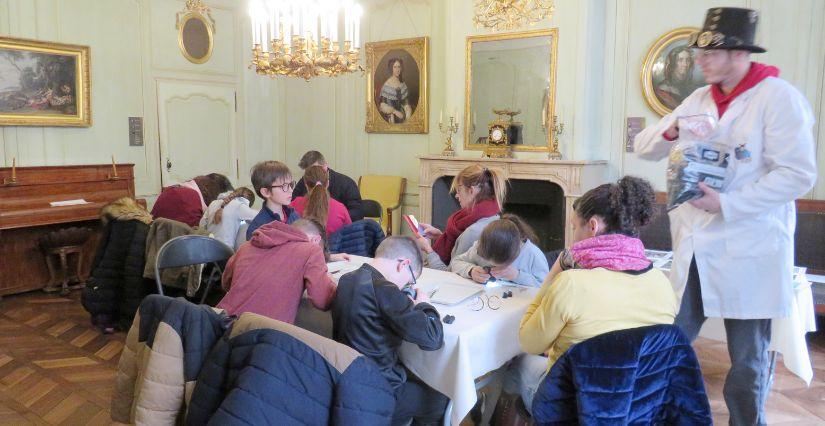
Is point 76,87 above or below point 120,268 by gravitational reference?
above

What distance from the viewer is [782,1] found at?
4648mm

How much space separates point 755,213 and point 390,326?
45.8 inches

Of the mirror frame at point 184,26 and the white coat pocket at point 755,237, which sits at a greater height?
the mirror frame at point 184,26

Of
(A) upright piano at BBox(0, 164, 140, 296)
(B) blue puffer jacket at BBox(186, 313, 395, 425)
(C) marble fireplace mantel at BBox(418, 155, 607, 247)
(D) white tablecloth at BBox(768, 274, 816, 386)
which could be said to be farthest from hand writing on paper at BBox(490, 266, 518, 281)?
(A) upright piano at BBox(0, 164, 140, 296)

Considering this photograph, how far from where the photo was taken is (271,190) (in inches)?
130

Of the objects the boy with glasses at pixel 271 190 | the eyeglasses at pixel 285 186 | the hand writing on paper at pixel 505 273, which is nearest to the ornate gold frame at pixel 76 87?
the boy with glasses at pixel 271 190

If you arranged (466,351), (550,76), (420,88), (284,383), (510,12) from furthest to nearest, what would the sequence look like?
1. (420,88)
2. (510,12)
3. (550,76)
4. (466,351)
5. (284,383)

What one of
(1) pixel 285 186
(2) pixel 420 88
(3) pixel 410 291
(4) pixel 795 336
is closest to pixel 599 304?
(3) pixel 410 291

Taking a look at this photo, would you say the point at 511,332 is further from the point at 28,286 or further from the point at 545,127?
the point at 28,286

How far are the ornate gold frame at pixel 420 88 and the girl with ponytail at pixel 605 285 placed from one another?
15.3 feet

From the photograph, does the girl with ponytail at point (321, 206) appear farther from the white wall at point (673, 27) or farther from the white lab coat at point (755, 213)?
the white wall at point (673, 27)

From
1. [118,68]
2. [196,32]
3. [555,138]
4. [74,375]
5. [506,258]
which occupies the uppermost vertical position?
[196,32]

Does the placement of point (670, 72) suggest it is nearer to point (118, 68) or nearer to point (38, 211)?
point (118, 68)

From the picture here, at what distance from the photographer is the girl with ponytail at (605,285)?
1670 millimetres
